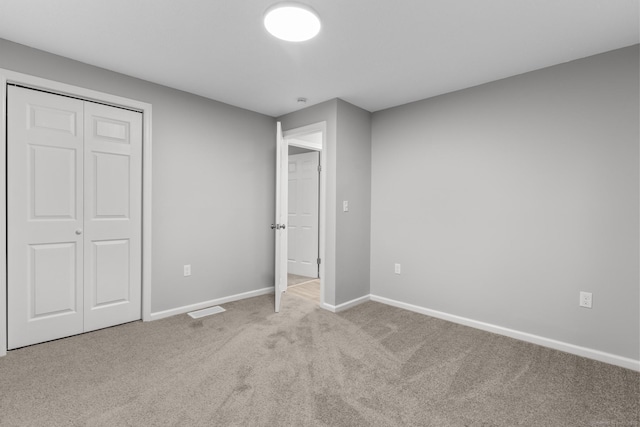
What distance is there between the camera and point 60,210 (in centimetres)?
258

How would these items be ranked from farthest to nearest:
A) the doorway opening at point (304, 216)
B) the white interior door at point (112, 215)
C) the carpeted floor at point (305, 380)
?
the doorway opening at point (304, 216), the white interior door at point (112, 215), the carpeted floor at point (305, 380)

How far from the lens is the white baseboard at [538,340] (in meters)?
2.29

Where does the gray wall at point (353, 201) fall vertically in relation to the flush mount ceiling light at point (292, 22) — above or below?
below

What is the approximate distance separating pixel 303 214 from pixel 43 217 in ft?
10.7

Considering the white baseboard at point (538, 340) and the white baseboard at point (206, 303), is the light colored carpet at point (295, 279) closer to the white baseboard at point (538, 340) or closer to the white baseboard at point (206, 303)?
the white baseboard at point (206, 303)

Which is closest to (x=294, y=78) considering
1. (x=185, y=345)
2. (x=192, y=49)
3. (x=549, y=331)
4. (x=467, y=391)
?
(x=192, y=49)

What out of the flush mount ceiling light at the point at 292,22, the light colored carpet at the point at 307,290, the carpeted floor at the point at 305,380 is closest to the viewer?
the carpeted floor at the point at 305,380

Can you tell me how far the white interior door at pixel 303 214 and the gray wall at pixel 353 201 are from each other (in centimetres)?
130

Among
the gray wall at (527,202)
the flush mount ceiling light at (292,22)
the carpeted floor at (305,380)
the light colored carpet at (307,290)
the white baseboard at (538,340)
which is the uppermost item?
the flush mount ceiling light at (292,22)

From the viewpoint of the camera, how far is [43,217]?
2508 millimetres

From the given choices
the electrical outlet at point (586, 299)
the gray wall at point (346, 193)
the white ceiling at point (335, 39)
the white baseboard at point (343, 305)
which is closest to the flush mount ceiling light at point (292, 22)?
the white ceiling at point (335, 39)

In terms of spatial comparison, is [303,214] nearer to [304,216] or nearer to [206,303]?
[304,216]

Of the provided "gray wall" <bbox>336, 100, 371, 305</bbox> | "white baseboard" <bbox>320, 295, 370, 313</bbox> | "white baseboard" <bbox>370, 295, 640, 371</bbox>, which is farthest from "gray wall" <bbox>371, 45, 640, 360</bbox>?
"white baseboard" <bbox>320, 295, 370, 313</bbox>

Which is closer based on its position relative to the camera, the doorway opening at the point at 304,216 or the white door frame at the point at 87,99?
the white door frame at the point at 87,99
